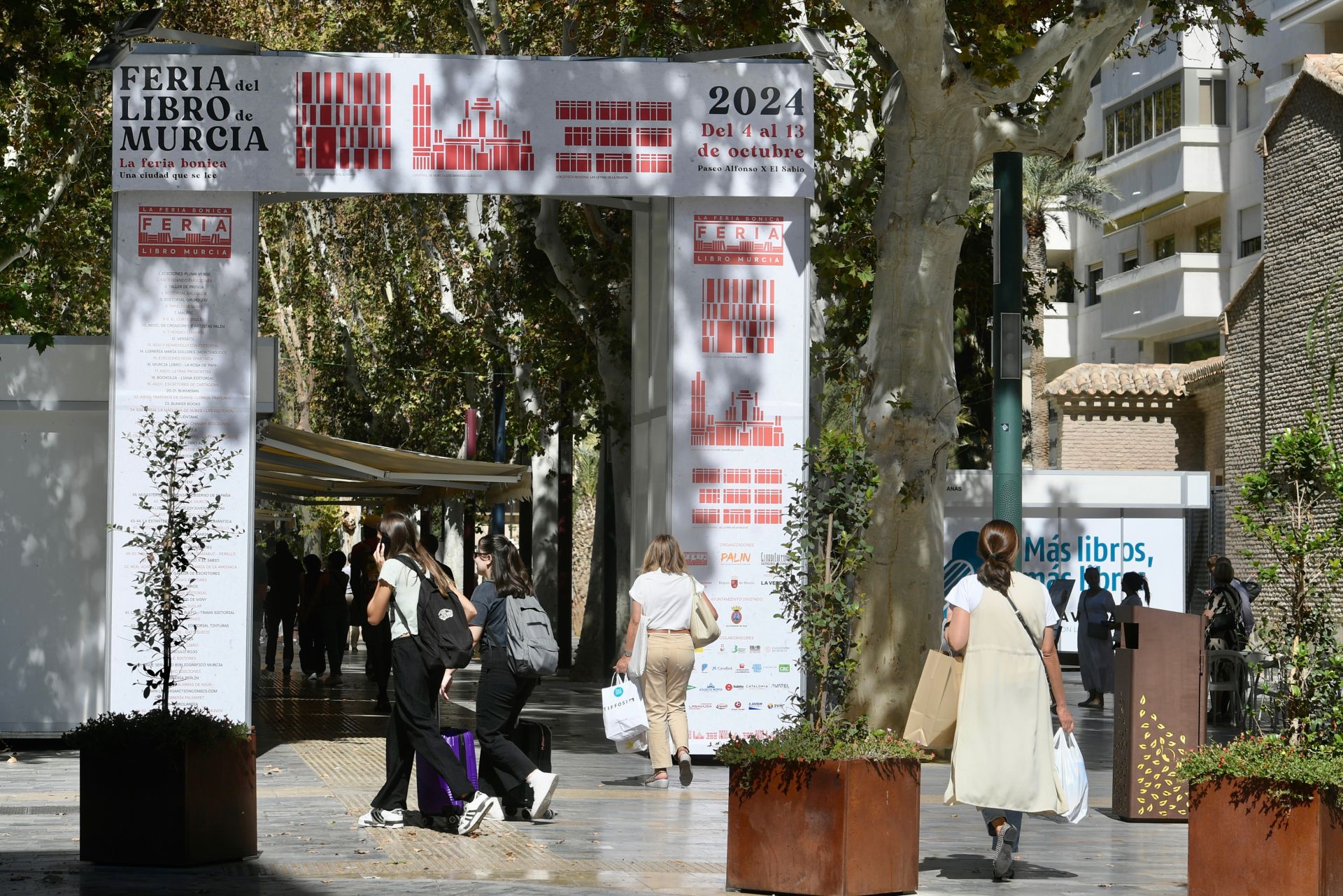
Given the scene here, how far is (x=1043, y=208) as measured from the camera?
140 ft

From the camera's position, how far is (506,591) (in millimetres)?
11531

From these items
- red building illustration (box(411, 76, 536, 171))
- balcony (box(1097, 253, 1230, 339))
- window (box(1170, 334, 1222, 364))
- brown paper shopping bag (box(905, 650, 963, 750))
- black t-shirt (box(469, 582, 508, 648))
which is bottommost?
brown paper shopping bag (box(905, 650, 963, 750))

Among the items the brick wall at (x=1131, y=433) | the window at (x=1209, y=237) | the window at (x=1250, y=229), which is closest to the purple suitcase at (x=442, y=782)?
the brick wall at (x=1131, y=433)

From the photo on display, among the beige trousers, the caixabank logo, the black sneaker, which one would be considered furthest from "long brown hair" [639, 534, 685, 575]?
the caixabank logo

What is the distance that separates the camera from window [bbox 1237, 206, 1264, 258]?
146 feet

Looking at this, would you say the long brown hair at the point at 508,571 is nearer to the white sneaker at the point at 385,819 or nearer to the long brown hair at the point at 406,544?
the long brown hair at the point at 406,544

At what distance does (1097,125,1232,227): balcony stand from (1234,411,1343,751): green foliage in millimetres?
37274

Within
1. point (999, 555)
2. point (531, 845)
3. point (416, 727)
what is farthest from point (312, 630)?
point (999, 555)

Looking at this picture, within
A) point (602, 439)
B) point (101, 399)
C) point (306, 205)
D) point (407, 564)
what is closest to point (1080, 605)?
point (602, 439)

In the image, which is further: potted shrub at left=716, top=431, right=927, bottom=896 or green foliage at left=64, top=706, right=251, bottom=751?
green foliage at left=64, top=706, right=251, bottom=751

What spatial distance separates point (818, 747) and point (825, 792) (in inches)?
8.5

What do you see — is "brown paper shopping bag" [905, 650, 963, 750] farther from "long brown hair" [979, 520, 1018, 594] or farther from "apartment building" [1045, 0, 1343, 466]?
"apartment building" [1045, 0, 1343, 466]

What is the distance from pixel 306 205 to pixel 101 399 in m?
24.8

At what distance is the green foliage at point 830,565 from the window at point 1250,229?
3710 cm
